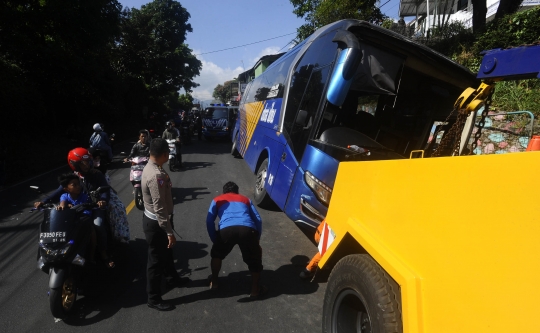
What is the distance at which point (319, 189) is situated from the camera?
13.8 ft

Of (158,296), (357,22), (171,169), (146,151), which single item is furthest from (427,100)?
(171,169)

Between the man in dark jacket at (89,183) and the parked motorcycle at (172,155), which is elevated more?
the man in dark jacket at (89,183)

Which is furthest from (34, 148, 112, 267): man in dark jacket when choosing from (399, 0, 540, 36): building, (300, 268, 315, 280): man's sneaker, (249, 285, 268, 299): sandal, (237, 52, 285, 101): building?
(237, 52, 285, 101): building

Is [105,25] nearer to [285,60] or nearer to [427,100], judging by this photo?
[285,60]

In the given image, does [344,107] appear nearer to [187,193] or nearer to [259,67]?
[187,193]

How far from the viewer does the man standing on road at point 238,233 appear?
139 inches

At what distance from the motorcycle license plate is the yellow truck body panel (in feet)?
9.55

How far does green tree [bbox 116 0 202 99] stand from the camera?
80.6 feet

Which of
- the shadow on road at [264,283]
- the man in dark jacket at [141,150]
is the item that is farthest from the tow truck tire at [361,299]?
the man in dark jacket at [141,150]

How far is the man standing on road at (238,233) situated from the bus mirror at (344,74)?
5.16 ft

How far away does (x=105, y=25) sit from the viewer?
1337cm

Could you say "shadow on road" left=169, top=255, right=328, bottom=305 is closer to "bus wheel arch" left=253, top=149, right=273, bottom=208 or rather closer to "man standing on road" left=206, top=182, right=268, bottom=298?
"man standing on road" left=206, top=182, right=268, bottom=298

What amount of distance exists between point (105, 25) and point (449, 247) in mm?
15088

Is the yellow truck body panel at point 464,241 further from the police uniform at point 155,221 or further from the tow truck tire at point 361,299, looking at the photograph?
the police uniform at point 155,221
